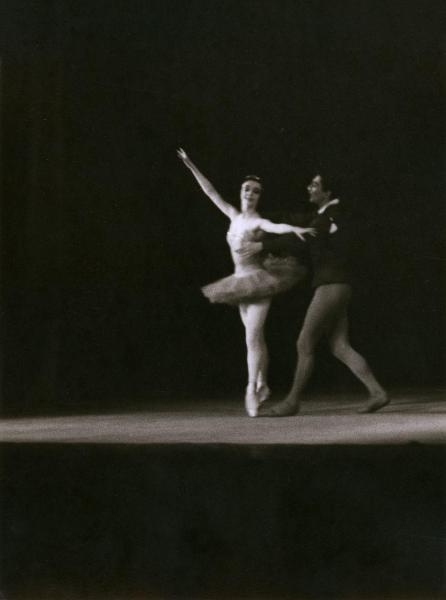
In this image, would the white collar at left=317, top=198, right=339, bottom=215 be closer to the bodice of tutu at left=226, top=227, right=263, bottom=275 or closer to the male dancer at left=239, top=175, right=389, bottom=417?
the male dancer at left=239, top=175, right=389, bottom=417

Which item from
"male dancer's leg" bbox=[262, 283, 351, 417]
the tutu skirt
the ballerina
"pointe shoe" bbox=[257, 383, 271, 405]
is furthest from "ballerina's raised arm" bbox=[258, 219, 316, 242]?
"pointe shoe" bbox=[257, 383, 271, 405]

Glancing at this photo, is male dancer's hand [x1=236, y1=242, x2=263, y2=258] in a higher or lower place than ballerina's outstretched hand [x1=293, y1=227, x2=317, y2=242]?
lower

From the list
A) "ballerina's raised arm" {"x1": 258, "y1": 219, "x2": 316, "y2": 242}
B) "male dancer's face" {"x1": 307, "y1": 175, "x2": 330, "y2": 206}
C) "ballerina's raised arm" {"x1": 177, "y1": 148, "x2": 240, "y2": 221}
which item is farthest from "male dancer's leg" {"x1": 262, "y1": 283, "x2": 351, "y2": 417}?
"ballerina's raised arm" {"x1": 177, "y1": 148, "x2": 240, "y2": 221}

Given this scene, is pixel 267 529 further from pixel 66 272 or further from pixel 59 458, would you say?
pixel 66 272

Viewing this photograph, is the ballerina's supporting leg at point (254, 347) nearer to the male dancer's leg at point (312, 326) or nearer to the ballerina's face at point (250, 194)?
the male dancer's leg at point (312, 326)

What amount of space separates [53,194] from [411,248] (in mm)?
1447

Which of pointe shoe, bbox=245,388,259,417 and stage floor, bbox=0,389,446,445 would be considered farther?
pointe shoe, bbox=245,388,259,417

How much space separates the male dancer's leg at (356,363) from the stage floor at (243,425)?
0.05m

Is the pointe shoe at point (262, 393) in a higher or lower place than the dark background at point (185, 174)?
lower

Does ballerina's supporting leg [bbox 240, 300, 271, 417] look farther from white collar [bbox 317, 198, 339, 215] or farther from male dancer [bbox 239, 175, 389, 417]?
white collar [bbox 317, 198, 339, 215]

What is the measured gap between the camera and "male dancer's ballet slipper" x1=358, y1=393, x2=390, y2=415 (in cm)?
407

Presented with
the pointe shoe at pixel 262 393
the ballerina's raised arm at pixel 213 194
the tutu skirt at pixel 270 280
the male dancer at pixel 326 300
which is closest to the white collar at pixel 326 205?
the male dancer at pixel 326 300

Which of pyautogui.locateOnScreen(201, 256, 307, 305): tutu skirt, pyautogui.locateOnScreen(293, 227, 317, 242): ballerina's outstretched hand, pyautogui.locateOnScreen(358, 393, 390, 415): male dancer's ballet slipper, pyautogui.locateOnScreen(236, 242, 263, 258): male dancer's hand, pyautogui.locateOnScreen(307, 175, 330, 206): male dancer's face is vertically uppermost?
pyautogui.locateOnScreen(307, 175, 330, 206): male dancer's face

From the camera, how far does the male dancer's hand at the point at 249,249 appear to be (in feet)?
13.5
